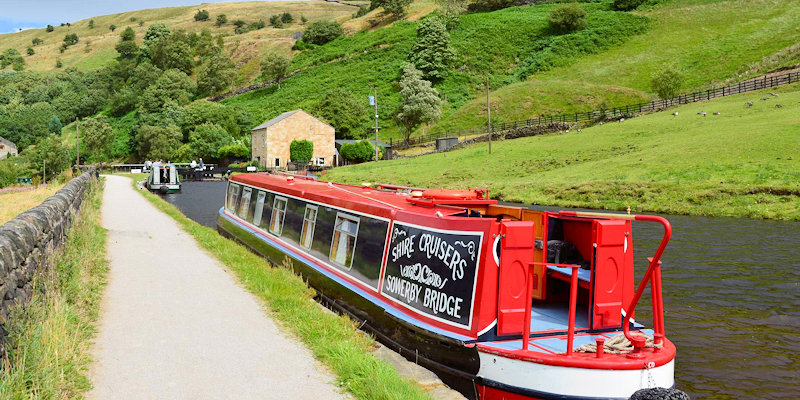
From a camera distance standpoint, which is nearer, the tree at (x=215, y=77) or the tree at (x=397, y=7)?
the tree at (x=215, y=77)

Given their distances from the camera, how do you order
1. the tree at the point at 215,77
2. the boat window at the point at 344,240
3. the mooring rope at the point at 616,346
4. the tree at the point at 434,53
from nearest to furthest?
the mooring rope at the point at 616,346 < the boat window at the point at 344,240 < the tree at the point at 434,53 < the tree at the point at 215,77

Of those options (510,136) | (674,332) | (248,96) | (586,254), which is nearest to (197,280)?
Answer: (586,254)

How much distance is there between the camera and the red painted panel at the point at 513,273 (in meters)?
6.58

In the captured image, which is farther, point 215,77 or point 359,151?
point 215,77

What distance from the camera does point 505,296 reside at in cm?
666

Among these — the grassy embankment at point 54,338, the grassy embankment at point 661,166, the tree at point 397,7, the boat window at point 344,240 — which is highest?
the tree at point 397,7

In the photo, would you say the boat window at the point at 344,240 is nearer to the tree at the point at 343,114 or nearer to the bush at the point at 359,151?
the bush at the point at 359,151

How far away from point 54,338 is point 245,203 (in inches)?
443

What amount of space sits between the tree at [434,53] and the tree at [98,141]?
5371 cm

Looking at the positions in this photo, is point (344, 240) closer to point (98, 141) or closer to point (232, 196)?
point (232, 196)

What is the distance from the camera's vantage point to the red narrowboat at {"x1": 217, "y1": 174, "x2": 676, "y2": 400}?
19.9ft

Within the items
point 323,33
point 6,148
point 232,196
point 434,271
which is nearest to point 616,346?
→ point 434,271

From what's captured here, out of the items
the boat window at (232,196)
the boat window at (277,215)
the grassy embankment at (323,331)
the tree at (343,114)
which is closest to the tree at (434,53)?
the tree at (343,114)

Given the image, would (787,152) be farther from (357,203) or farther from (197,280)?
(197,280)
